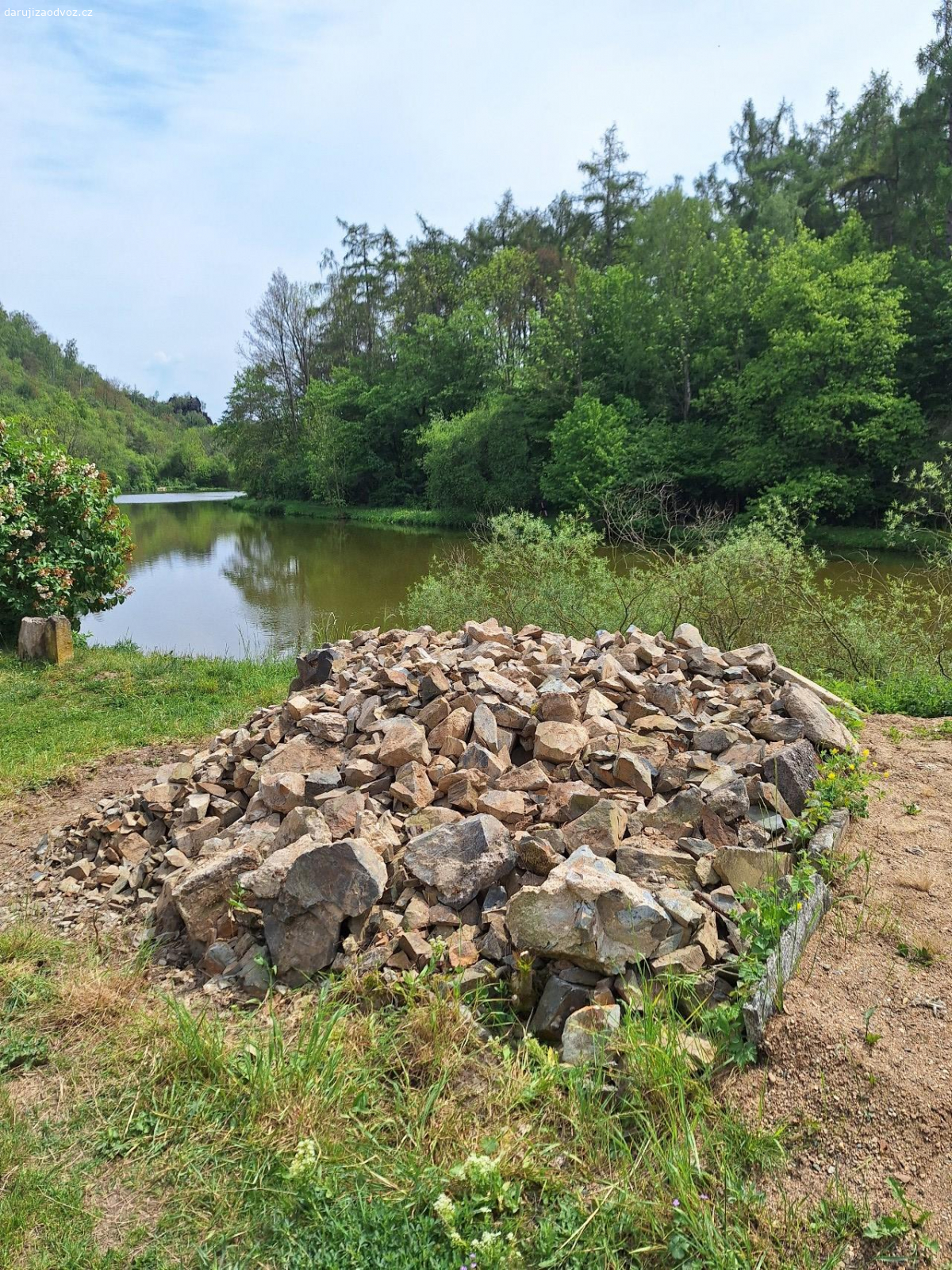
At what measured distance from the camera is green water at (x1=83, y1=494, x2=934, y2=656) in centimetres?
1383

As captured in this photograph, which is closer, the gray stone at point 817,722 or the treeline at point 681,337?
Answer: the gray stone at point 817,722

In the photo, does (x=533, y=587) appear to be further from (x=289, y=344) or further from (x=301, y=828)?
(x=289, y=344)

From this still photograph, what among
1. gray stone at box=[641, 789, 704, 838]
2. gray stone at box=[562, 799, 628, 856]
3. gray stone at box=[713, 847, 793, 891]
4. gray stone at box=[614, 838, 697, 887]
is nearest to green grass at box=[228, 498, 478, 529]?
gray stone at box=[641, 789, 704, 838]

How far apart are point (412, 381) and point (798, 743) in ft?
126

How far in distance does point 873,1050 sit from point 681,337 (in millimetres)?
28046

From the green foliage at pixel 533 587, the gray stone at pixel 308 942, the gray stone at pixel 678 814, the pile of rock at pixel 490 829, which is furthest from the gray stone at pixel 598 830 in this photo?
the green foliage at pixel 533 587

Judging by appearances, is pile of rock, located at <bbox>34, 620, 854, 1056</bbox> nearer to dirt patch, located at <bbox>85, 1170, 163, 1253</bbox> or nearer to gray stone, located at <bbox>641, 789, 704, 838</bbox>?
gray stone, located at <bbox>641, 789, 704, 838</bbox>

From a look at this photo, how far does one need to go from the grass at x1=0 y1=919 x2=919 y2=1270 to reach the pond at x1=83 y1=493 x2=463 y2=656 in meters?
8.40

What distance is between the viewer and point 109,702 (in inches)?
289

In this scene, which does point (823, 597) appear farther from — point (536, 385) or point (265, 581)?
point (536, 385)

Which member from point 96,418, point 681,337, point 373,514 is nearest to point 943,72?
point 681,337

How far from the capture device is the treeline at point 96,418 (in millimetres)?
75812

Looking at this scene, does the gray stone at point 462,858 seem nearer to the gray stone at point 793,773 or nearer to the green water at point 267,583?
the gray stone at point 793,773

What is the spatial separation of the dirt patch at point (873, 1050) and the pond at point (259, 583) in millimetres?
9048
